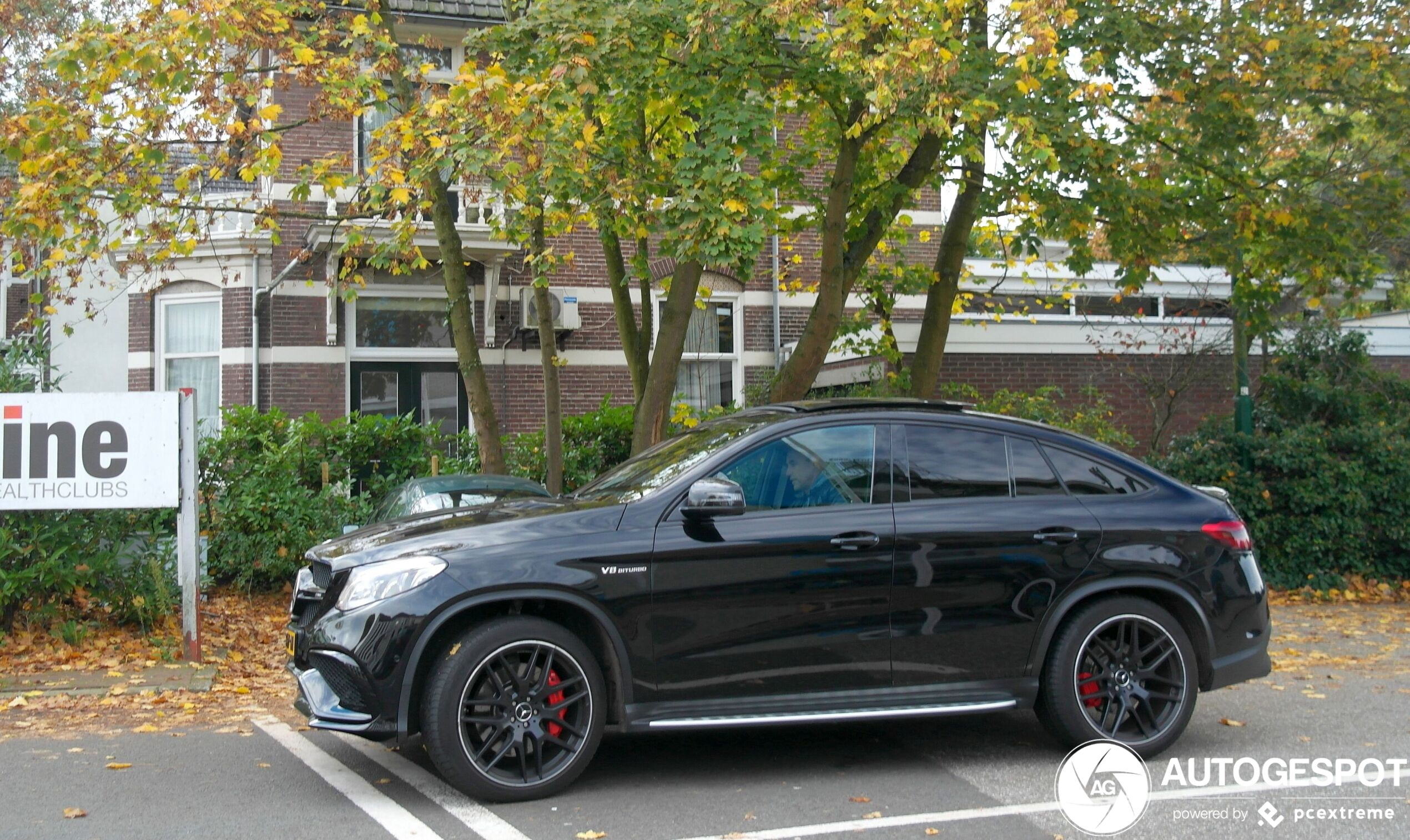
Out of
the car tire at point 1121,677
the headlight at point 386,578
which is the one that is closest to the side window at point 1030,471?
the car tire at point 1121,677

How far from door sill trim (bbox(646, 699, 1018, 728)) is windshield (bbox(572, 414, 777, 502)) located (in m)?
1.05

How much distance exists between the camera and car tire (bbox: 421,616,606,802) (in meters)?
5.32

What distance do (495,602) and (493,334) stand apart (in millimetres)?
12577

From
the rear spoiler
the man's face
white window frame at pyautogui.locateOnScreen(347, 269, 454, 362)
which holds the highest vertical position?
white window frame at pyautogui.locateOnScreen(347, 269, 454, 362)

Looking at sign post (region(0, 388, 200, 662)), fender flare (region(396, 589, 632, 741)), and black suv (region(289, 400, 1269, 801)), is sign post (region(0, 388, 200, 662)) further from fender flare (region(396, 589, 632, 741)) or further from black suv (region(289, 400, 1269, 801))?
fender flare (region(396, 589, 632, 741))

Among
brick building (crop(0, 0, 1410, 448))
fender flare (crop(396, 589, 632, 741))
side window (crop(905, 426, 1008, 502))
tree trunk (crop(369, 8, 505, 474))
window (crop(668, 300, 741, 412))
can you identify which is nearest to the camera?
fender flare (crop(396, 589, 632, 741))

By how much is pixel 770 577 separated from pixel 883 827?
1.21 metres

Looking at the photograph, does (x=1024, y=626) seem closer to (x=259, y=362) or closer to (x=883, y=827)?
(x=883, y=827)

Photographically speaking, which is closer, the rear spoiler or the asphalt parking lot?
the asphalt parking lot

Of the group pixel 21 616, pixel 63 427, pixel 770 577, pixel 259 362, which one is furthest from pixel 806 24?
pixel 259 362

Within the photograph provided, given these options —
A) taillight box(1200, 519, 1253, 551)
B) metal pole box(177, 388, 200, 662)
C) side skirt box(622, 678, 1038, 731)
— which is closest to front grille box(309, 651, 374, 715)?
side skirt box(622, 678, 1038, 731)

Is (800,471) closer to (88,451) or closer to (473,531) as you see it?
(473,531)

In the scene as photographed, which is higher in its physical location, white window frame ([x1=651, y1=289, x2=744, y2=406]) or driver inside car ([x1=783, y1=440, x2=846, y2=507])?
white window frame ([x1=651, y1=289, x2=744, y2=406])

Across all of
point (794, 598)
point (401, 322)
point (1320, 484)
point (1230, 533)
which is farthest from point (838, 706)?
point (401, 322)
